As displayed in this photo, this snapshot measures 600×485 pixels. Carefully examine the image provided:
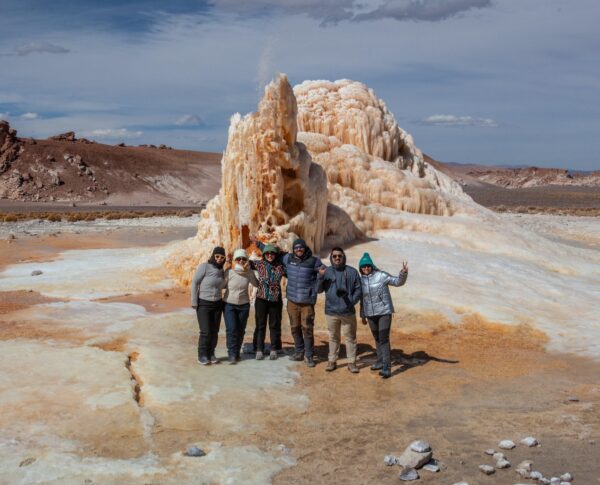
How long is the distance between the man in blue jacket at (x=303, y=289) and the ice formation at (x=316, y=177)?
158 inches

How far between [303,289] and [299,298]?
0.35 ft

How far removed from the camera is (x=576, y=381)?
696 cm

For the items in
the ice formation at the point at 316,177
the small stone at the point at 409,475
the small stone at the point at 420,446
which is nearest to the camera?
the small stone at the point at 409,475

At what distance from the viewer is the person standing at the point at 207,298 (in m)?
7.17

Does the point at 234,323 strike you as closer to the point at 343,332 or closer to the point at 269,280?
the point at 269,280

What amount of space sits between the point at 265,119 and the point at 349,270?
5336 mm

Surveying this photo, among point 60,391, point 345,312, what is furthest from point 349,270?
point 60,391

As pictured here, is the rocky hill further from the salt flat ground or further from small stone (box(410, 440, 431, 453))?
small stone (box(410, 440, 431, 453))

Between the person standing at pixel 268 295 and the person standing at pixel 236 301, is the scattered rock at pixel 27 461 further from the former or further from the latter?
the person standing at pixel 268 295

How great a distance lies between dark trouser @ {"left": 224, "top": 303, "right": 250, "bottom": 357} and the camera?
731cm

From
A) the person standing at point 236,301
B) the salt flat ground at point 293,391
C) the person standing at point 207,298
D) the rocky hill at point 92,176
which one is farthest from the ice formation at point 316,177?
the rocky hill at point 92,176

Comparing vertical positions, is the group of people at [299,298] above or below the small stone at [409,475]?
above

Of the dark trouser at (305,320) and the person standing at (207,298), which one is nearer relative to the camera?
the person standing at (207,298)

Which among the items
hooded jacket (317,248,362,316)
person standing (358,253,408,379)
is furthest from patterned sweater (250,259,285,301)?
person standing (358,253,408,379)
